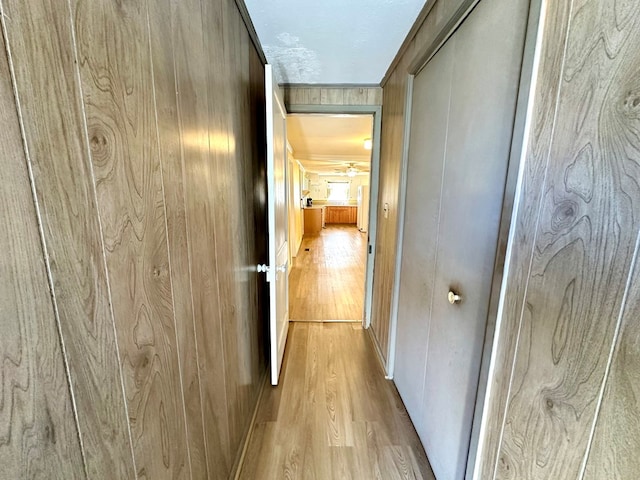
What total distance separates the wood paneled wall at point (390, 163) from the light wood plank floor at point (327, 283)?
2.29ft

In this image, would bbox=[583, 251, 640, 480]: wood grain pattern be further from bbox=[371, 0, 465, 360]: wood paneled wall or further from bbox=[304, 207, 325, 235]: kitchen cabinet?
bbox=[304, 207, 325, 235]: kitchen cabinet

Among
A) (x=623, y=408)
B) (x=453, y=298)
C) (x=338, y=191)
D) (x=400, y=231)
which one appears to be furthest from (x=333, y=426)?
(x=338, y=191)

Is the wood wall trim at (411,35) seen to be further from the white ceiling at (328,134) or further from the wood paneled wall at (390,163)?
the white ceiling at (328,134)

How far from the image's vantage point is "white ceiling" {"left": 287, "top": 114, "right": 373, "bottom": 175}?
127 inches

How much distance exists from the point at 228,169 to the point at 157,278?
714 mm

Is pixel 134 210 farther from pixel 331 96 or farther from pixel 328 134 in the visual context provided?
pixel 328 134

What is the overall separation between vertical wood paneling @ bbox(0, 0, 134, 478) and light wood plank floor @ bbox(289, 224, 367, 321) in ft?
8.55

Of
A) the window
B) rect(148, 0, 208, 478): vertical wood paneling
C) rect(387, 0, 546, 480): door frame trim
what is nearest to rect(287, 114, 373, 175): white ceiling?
rect(148, 0, 208, 478): vertical wood paneling

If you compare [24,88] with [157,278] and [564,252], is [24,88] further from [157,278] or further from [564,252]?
[564,252]

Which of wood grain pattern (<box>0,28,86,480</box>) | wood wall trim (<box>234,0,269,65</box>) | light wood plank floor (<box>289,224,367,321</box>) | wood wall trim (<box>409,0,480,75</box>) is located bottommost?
light wood plank floor (<box>289,224,367,321</box>)

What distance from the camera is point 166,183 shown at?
788 millimetres

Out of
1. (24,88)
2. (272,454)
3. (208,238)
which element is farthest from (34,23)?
(272,454)

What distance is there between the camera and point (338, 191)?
12711mm

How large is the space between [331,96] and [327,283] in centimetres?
265
